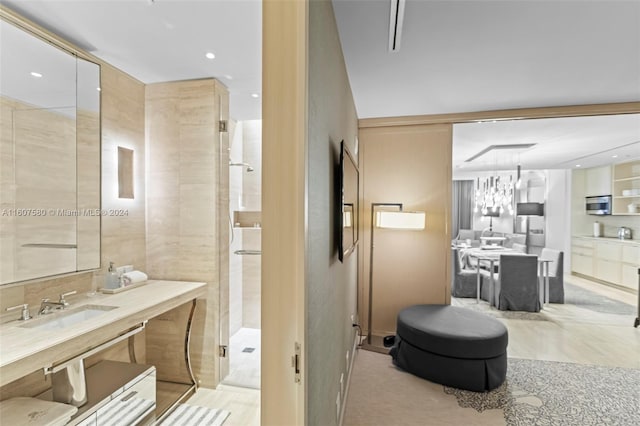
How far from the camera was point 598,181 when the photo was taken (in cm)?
639

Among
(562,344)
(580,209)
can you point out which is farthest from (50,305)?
(580,209)

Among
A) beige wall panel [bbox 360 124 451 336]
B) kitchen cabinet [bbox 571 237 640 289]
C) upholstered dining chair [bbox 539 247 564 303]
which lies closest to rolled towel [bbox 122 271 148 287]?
beige wall panel [bbox 360 124 451 336]

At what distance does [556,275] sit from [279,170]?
561 cm

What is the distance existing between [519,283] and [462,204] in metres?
4.59

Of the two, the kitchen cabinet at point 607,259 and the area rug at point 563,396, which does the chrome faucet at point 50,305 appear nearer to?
the area rug at point 563,396

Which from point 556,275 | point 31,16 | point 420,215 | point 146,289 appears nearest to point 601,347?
point 556,275

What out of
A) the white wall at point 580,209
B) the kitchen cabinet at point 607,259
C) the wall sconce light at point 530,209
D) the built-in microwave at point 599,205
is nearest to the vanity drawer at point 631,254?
the kitchen cabinet at point 607,259

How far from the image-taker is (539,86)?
2.66 meters

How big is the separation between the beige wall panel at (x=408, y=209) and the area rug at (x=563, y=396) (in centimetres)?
110

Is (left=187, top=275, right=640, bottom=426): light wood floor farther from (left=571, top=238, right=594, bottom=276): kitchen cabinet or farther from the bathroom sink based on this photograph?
(left=571, top=238, right=594, bottom=276): kitchen cabinet

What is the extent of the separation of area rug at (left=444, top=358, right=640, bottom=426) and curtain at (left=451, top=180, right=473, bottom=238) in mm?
6018

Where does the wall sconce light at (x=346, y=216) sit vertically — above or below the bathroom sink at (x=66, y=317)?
above

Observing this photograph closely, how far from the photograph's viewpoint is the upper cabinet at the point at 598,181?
6.15 metres

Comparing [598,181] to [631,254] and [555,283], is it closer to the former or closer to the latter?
[631,254]
